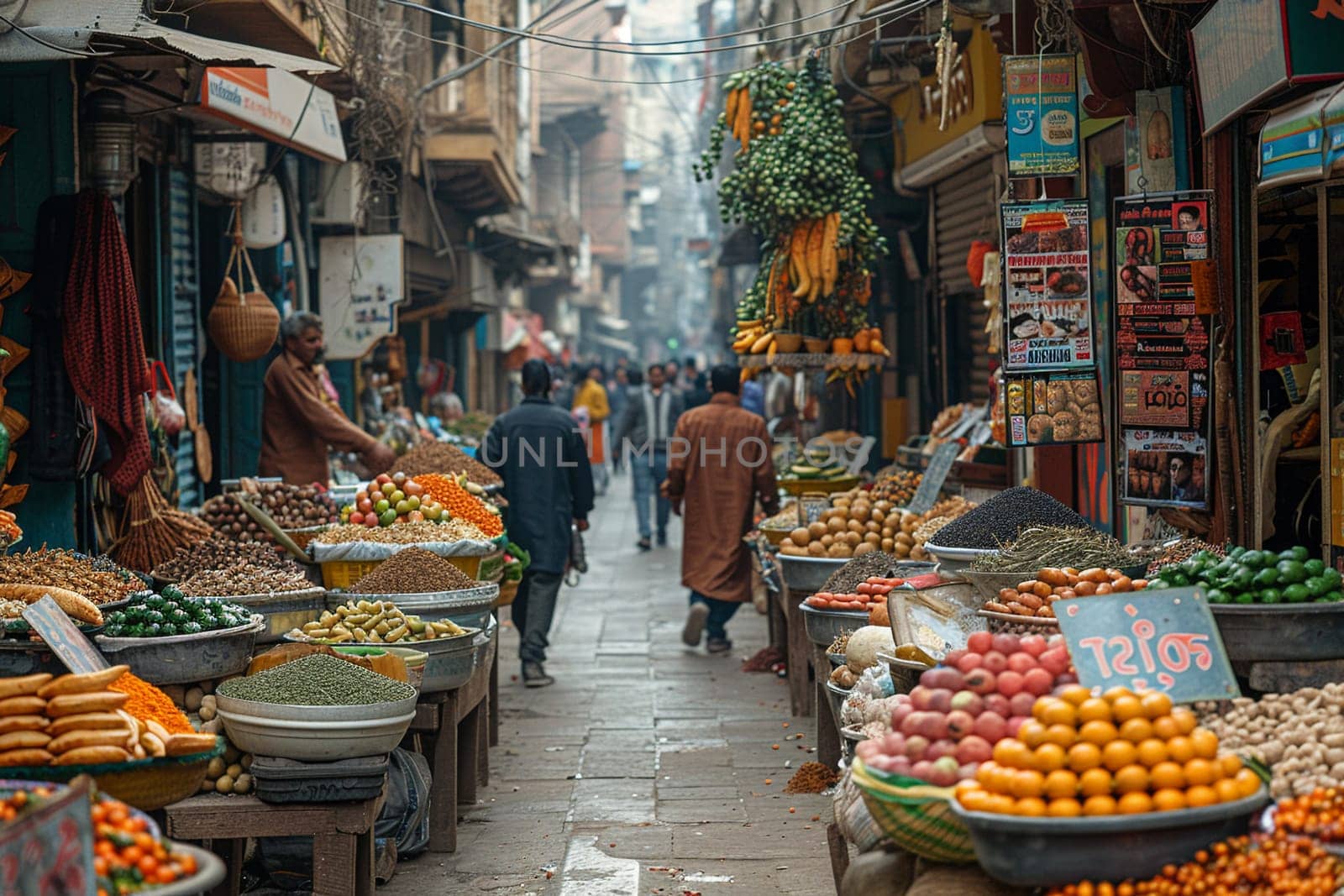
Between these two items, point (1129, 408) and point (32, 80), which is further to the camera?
point (32, 80)

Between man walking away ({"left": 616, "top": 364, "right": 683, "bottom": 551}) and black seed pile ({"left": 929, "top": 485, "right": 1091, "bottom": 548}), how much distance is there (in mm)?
11132

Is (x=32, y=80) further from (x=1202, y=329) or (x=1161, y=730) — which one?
(x=1161, y=730)

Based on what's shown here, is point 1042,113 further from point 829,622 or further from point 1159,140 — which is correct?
point 829,622

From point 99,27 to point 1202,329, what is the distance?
4835 mm

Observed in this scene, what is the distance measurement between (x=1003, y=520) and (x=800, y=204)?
4.91 metres

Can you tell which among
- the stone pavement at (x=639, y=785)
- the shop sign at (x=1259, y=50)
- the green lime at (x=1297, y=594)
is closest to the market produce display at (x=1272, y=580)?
the green lime at (x=1297, y=594)

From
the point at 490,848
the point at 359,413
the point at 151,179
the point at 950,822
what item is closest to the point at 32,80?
the point at 151,179

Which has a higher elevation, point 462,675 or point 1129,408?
point 1129,408

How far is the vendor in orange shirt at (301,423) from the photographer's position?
1020cm

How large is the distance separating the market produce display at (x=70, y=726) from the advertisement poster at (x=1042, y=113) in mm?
5114

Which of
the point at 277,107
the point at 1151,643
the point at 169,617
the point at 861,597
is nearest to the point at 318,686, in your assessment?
the point at 169,617

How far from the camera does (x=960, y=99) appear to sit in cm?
1169

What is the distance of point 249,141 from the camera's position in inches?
451

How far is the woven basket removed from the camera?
3.84 meters
